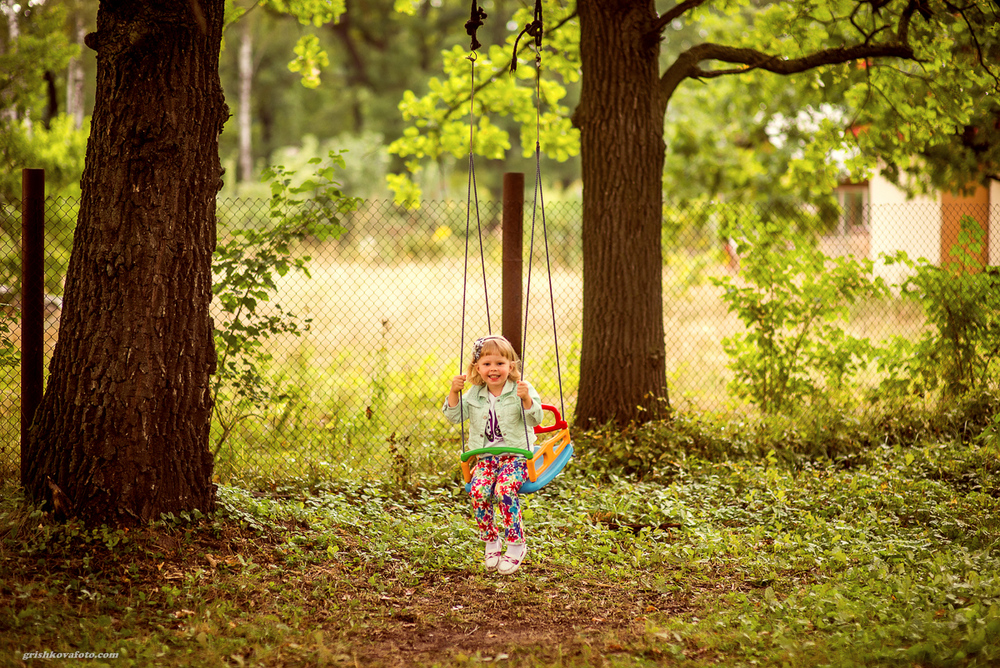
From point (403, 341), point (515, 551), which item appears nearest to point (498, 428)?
point (515, 551)

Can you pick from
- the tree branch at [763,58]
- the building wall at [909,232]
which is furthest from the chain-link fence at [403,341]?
the tree branch at [763,58]

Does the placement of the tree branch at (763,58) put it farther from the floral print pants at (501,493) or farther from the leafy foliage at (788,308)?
the floral print pants at (501,493)

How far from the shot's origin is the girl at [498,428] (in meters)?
4.82

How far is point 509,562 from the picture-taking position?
484 cm

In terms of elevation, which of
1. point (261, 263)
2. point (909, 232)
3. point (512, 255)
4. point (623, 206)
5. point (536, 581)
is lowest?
point (536, 581)

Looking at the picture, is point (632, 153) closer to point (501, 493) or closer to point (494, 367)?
point (494, 367)

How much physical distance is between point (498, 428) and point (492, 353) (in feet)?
1.41

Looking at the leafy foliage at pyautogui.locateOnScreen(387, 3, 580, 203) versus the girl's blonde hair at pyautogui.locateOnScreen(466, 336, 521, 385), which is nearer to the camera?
the girl's blonde hair at pyautogui.locateOnScreen(466, 336, 521, 385)

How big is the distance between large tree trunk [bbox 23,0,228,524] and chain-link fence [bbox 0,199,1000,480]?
125 centimetres

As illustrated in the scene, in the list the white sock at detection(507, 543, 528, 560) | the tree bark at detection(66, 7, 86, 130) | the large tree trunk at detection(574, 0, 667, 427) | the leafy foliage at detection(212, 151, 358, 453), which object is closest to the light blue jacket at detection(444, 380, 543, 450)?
the white sock at detection(507, 543, 528, 560)

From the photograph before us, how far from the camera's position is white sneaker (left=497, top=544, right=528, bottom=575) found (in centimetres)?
482

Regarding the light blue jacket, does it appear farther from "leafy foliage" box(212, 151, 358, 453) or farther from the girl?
"leafy foliage" box(212, 151, 358, 453)

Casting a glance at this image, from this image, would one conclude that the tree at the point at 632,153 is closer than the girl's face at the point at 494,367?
No

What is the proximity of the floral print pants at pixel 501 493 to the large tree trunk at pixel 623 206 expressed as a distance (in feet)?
8.67
